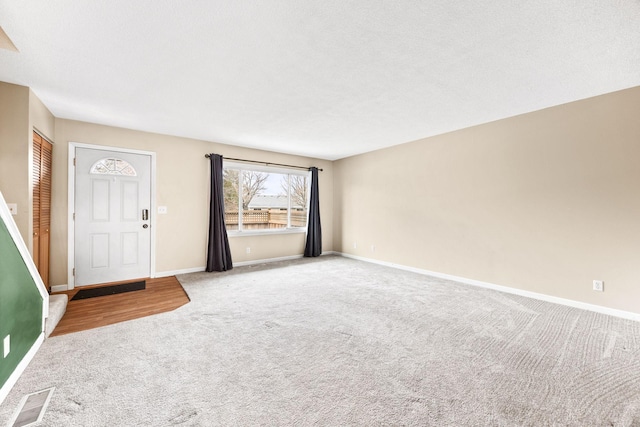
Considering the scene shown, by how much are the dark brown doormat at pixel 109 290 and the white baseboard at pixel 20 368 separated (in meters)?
1.40

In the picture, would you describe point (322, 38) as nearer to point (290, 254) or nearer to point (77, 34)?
point (77, 34)

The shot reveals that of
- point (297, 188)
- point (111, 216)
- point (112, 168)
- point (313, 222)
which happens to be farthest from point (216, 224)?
point (313, 222)

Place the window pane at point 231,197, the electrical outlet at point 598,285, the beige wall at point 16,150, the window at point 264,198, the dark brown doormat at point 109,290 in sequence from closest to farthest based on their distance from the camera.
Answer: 1. the beige wall at point 16,150
2. the electrical outlet at point 598,285
3. the dark brown doormat at point 109,290
4. the window pane at point 231,197
5. the window at point 264,198

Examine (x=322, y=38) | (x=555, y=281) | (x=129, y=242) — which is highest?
(x=322, y=38)

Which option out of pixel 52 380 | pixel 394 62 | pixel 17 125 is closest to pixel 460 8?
pixel 394 62

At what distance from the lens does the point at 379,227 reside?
226 inches

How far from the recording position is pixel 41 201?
11.1 feet

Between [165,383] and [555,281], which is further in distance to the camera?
[555,281]

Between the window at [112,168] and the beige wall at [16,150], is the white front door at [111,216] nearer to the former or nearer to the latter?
the window at [112,168]

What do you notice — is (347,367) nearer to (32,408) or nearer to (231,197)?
(32,408)

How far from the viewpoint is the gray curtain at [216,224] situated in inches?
196

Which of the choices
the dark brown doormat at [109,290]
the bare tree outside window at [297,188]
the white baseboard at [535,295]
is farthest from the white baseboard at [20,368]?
the white baseboard at [535,295]

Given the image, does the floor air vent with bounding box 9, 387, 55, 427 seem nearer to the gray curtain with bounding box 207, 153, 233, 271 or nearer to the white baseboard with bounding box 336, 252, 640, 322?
the gray curtain with bounding box 207, 153, 233, 271

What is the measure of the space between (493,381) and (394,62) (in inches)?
104
